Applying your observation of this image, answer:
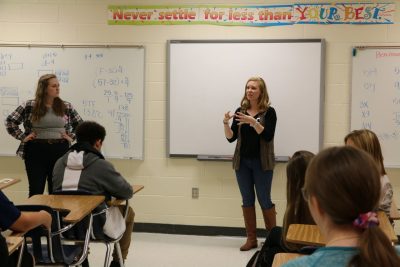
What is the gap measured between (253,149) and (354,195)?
317cm

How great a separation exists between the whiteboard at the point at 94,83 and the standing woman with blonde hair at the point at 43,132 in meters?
0.45

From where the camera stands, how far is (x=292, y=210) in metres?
2.32

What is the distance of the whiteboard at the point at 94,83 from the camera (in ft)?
15.7

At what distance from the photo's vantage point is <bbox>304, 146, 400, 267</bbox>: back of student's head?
3.51 ft

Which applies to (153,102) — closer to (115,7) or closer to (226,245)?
(115,7)

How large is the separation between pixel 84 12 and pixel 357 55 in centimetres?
254

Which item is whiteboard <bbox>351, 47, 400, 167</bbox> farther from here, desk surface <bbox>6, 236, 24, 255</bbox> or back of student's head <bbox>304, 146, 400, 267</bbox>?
back of student's head <bbox>304, 146, 400, 267</bbox>

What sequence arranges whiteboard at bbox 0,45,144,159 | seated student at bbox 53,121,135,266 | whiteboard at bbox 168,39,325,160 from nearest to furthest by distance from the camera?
1. seated student at bbox 53,121,135,266
2. whiteboard at bbox 168,39,325,160
3. whiteboard at bbox 0,45,144,159

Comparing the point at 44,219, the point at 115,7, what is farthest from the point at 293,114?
the point at 44,219

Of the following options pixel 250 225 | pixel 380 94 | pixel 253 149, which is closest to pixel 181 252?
pixel 250 225

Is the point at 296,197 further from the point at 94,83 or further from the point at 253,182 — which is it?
the point at 94,83

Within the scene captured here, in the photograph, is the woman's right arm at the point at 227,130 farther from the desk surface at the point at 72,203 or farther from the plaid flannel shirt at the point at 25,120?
the desk surface at the point at 72,203

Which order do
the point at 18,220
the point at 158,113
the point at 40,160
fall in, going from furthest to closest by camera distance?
the point at 158,113, the point at 40,160, the point at 18,220

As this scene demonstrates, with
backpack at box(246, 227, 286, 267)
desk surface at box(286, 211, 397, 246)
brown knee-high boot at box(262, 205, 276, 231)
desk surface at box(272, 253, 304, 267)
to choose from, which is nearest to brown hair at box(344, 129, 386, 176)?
desk surface at box(286, 211, 397, 246)
